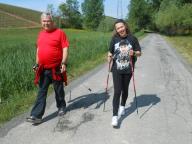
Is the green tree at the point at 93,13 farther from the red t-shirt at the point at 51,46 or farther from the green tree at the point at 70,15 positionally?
the red t-shirt at the point at 51,46

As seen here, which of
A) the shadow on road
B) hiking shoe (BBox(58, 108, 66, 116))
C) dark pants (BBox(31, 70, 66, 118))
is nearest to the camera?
dark pants (BBox(31, 70, 66, 118))

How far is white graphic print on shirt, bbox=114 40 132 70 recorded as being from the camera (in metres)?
6.36

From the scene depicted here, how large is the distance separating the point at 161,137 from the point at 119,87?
3.77 ft

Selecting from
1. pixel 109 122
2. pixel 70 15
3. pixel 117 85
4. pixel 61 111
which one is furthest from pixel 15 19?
pixel 117 85

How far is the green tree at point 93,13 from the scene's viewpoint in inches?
4889

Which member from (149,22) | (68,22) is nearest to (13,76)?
(149,22)

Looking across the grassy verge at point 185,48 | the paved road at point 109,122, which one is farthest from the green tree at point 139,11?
the paved road at point 109,122

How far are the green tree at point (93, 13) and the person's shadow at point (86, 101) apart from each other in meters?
115

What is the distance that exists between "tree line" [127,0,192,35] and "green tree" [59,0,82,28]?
24601 mm

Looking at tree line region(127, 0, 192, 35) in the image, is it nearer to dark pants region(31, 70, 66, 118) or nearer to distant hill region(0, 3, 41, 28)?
distant hill region(0, 3, 41, 28)

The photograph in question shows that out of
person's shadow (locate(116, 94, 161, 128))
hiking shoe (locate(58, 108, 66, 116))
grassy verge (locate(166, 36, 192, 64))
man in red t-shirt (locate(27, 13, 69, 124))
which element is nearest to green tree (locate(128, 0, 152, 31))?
grassy verge (locate(166, 36, 192, 64))

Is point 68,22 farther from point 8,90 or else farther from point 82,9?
point 8,90

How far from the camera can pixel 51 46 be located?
253 inches

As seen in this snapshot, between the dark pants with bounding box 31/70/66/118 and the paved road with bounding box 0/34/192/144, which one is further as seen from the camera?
the dark pants with bounding box 31/70/66/118
